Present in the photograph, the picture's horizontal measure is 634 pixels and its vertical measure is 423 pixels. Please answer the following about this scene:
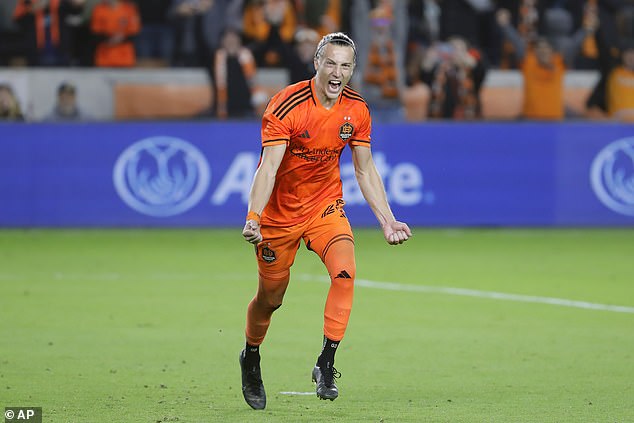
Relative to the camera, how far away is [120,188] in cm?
1862

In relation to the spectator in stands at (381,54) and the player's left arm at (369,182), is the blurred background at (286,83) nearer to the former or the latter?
the spectator in stands at (381,54)

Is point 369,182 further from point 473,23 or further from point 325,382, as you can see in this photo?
point 473,23

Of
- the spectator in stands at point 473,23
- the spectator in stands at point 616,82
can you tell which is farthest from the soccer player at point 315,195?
the spectator in stands at point 473,23

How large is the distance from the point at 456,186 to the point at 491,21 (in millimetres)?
4704

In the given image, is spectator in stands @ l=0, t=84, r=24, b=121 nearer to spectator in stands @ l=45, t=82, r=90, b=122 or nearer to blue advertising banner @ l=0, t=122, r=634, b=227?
blue advertising banner @ l=0, t=122, r=634, b=227

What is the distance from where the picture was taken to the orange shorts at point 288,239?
25.7 ft

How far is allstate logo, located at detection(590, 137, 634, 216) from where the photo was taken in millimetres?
19203

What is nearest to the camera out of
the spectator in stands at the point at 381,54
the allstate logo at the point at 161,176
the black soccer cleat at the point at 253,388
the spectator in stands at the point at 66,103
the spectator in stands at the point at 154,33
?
the black soccer cleat at the point at 253,388

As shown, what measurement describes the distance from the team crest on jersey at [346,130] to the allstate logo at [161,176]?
1090cm

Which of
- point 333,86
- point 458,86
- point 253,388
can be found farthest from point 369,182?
point 458,86

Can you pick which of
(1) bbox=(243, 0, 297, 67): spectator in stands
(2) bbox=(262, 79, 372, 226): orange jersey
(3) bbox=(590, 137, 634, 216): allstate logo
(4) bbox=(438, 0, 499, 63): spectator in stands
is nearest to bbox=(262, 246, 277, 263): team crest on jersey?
(2) bbox=(262, 79, 372, 226): orange jersey

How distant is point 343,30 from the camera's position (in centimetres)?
2128

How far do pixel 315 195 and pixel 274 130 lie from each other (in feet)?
1.89

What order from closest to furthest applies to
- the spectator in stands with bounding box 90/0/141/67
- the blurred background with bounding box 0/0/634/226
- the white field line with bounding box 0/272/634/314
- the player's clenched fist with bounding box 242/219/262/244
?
1. the player's clenched fist with bounding box 242/219/262/244
2. the white field line with bounding box 0/272/634/314
3. the blurred background with bounding box 0/0/634/226
4. the spectator in stands with bounding box 90/0/141/67
